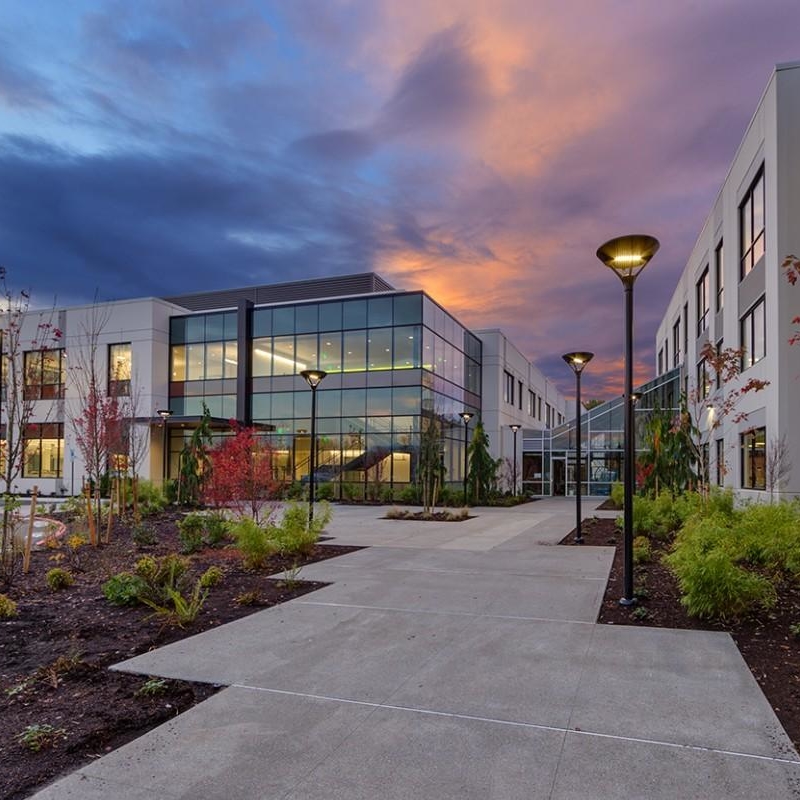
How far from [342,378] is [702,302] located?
17477mm

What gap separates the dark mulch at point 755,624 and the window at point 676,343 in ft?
91.6

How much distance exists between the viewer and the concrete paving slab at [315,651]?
471 centimetres

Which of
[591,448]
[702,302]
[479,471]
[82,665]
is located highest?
[702,302]

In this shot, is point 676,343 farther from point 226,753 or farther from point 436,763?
point 226,753

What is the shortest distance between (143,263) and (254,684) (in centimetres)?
5565

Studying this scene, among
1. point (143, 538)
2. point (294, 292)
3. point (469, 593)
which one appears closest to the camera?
point (469, 593)

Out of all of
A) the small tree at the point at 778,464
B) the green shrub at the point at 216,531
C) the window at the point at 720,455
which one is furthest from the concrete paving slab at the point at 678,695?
the window at the point at 720,455

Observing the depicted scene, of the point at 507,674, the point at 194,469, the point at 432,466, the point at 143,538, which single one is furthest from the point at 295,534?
the point at 194,469

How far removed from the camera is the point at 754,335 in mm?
18531

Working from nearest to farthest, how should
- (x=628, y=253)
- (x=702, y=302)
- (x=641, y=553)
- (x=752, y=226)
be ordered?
(x=628, y=253)
(x=641, y=553)
(x=752, y=226)
(x=702, y=302)

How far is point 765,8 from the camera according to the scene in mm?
11961

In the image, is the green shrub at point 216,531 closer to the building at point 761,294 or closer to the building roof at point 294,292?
the building at point 761,294

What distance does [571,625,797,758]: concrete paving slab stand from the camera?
3715mm

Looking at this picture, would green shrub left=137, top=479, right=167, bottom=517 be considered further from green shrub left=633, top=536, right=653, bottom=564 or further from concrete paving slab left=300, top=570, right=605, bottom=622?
green shrub left=633, top=536, right=653, bottom=564
